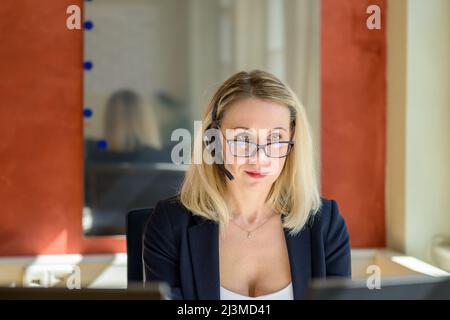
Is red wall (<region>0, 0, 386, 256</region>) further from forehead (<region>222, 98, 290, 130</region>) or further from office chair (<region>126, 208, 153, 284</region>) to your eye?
forehead (<region>222, 98, 290, 130</region>)

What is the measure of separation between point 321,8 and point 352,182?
1.06m

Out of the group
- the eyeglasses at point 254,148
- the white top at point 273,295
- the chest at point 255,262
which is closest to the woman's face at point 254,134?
the eyeglasses at point 254,148

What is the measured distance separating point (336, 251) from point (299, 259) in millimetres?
152

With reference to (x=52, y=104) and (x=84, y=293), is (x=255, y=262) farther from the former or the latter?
(x=52, y=104)

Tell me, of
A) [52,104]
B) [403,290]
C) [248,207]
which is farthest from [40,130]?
[403,290]

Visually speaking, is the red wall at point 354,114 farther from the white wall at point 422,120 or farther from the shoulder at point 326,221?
the shoulder at point 326,221

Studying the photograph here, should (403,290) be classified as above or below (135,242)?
above

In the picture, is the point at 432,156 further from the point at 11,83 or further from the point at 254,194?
the point at 11,83

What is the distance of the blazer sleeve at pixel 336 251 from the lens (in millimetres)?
1759

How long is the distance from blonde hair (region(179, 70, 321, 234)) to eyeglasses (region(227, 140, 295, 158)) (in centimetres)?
10

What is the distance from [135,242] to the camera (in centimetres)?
191

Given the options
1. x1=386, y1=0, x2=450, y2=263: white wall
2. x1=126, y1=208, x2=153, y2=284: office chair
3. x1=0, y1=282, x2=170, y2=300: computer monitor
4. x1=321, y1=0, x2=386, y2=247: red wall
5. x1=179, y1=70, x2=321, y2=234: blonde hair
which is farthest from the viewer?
x1=321, y1=0, x2=386, y2=247: red wall

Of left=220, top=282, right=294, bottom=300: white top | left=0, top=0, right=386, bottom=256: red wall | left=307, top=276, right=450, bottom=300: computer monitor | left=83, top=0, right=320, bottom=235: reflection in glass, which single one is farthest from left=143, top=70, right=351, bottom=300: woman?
left=0, top=0, right=386, bottom=256: red wall

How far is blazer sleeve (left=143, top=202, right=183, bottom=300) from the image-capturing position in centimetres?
170
